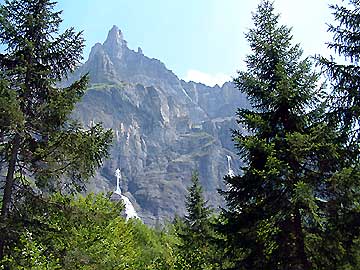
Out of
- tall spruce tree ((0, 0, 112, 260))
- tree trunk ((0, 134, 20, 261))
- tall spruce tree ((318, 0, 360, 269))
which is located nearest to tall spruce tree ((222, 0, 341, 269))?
tall spruce tree ((318, 0, 360, 269))

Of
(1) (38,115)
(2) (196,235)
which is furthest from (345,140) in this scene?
(2) (196,235)

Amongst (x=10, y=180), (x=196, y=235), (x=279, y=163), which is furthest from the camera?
(x=196, y=235)

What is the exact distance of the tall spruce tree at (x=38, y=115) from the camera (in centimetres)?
1209

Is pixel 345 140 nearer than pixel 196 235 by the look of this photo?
Yes

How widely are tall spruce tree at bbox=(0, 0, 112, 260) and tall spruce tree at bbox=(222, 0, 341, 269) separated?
170 inches

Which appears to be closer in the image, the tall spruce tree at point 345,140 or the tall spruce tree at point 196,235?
the tall spruce tree at point 345,140

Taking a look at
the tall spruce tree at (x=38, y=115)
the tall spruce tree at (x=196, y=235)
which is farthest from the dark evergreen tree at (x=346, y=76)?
the tall spruce tree at (x=196, y=235)

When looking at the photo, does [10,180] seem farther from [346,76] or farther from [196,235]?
[196,235]

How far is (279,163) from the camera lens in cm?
1146

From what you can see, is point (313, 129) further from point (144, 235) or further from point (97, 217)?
point (144, 235)

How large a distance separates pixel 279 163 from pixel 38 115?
670 cm

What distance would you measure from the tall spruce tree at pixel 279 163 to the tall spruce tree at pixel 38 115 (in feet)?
14.2

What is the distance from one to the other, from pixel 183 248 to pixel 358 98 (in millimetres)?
18427

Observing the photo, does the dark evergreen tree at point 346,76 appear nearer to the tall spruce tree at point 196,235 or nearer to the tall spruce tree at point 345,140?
the tall spruce tree at point 345,140
